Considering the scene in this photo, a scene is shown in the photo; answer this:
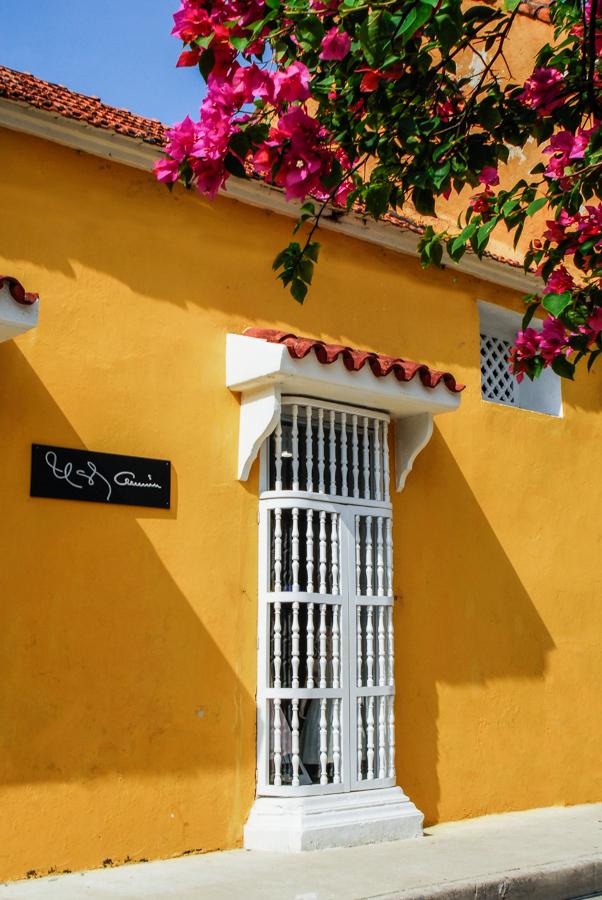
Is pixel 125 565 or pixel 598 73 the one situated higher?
pixel 598 73

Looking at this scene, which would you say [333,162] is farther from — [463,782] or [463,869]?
[463,782]

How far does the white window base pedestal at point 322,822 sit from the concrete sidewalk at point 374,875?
88mm

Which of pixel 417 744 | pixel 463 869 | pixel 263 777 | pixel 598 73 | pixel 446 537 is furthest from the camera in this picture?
pixel 446 537

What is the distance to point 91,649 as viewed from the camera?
602cm

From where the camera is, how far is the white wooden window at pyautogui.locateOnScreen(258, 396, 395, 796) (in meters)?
6.62

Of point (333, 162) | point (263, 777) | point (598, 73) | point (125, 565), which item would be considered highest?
point (598, 73)

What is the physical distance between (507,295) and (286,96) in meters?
5.41

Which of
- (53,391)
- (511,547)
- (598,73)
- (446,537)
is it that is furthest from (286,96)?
(511,547)

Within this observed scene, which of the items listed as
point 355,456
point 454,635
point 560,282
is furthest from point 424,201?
point 454,635

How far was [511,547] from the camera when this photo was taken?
831 centimetres

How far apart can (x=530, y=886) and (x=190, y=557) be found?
256 cm

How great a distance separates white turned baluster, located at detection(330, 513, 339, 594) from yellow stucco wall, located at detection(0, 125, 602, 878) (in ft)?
1.62

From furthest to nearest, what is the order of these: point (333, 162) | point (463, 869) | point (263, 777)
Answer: point (263, 777), point (463, 869), point (333, 162)
